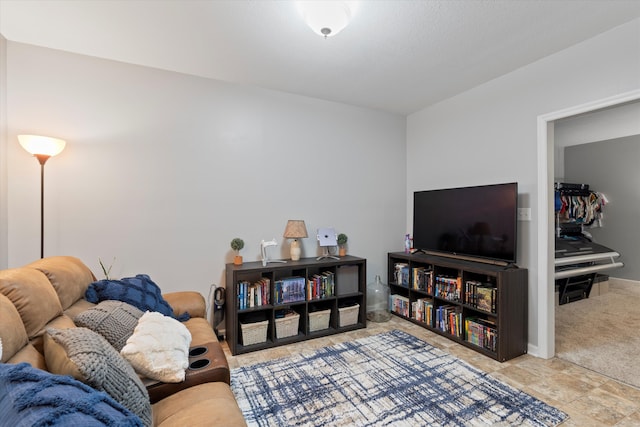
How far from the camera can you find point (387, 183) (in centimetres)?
399

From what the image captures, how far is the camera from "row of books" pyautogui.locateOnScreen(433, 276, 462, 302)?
9.66 feet

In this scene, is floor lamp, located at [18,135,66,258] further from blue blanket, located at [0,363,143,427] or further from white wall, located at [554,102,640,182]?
white wall, located at [554,102,640,182]

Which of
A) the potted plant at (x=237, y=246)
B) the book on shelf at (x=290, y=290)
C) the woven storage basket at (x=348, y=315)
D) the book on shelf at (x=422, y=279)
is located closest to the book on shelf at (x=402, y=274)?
the book on shelf at (x=422, y=279)

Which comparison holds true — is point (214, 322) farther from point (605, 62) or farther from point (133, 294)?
point (605, 62)

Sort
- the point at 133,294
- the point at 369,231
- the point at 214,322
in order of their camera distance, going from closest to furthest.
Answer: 1. the point at 133,294
2. the point at 214,322
3. the point at 369,231

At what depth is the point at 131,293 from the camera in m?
1.97

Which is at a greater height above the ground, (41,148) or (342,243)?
(41,148)

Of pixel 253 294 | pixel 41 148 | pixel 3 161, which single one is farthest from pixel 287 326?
pixel 3 161

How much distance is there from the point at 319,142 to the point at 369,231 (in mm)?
1292

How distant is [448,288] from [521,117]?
5.83ft

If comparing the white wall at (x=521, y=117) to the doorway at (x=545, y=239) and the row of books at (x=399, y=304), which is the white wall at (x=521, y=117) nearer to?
the doorway at (x=545, y=239)

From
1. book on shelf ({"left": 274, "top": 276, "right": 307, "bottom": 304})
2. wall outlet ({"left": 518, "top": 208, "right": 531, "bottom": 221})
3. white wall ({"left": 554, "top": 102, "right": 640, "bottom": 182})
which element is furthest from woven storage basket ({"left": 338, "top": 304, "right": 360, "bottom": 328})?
white wall ({"left": 554, "top": 102, "right": 640, "bottom": 182})

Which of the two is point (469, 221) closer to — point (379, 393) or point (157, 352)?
point (379, 393)

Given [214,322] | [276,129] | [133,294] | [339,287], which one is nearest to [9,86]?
[133,294]
